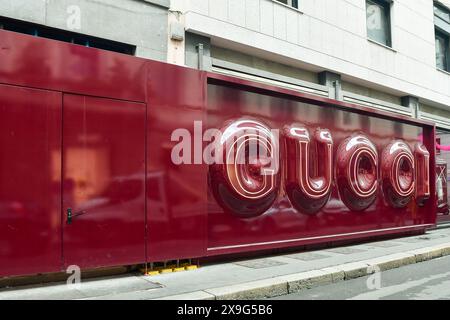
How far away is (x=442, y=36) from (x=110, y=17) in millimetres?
16175

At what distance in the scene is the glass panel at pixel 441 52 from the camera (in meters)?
19.2

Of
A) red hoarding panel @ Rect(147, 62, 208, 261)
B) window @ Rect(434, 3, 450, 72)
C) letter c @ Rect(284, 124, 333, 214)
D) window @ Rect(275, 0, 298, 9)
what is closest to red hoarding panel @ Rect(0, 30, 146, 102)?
red hoarding panel @ Rect(147, 62, 208, 261)

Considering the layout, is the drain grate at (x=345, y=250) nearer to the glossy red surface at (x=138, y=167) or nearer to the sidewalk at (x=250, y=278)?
the sidewalk at (x=250, y=278)

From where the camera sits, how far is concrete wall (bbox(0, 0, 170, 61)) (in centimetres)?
771

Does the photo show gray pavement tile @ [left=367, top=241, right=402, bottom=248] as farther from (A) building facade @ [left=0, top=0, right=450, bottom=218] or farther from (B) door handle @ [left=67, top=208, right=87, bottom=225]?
(B) door handle @ [left=67, top=208, right=87, bottom=225]

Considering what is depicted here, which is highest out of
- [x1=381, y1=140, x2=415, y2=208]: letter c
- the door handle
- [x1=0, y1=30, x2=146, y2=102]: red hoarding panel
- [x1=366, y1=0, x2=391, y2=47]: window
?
[x1=366, y1=0, x2=391, y2=47]: window

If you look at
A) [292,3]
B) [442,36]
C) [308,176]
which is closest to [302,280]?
[308,176]

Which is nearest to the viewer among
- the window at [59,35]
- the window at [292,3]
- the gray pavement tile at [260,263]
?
the gray pavement tile at [260,263]

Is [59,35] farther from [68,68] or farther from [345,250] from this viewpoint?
[345,250]

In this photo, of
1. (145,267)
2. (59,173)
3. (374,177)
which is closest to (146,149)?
(59,173)

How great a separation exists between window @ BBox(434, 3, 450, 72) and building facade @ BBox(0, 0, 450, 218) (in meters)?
0.05

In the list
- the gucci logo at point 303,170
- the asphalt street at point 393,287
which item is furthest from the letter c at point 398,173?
the asphalt street at point 393,287

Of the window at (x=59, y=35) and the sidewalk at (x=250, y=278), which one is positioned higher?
the window at (x=59, y=35)

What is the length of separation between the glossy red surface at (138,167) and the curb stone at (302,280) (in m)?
1.24
